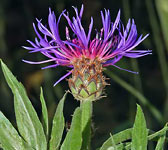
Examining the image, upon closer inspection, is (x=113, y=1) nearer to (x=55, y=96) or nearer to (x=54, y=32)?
(x=55, y=96)

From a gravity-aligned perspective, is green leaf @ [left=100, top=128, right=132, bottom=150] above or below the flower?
below

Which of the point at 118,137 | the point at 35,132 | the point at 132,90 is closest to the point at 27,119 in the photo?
the point at 35,132

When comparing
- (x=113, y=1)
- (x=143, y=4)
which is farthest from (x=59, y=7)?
(x=143, y=4)

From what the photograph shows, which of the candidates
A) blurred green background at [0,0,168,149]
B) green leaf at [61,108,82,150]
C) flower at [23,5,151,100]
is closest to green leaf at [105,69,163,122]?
blurred green background at [0,0,168,149]

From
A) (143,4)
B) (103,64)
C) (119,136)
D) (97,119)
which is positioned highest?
(143,4)

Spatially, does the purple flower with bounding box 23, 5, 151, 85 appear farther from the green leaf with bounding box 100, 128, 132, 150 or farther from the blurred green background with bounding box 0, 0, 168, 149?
the blurred green background with bounding box 0, 0, 168, 149

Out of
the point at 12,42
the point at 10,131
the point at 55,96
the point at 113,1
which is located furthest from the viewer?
the point at 12,42

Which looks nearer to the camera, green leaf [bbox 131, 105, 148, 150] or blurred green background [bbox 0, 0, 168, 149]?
green leaf [bbox 131, 105, 148, 150]
